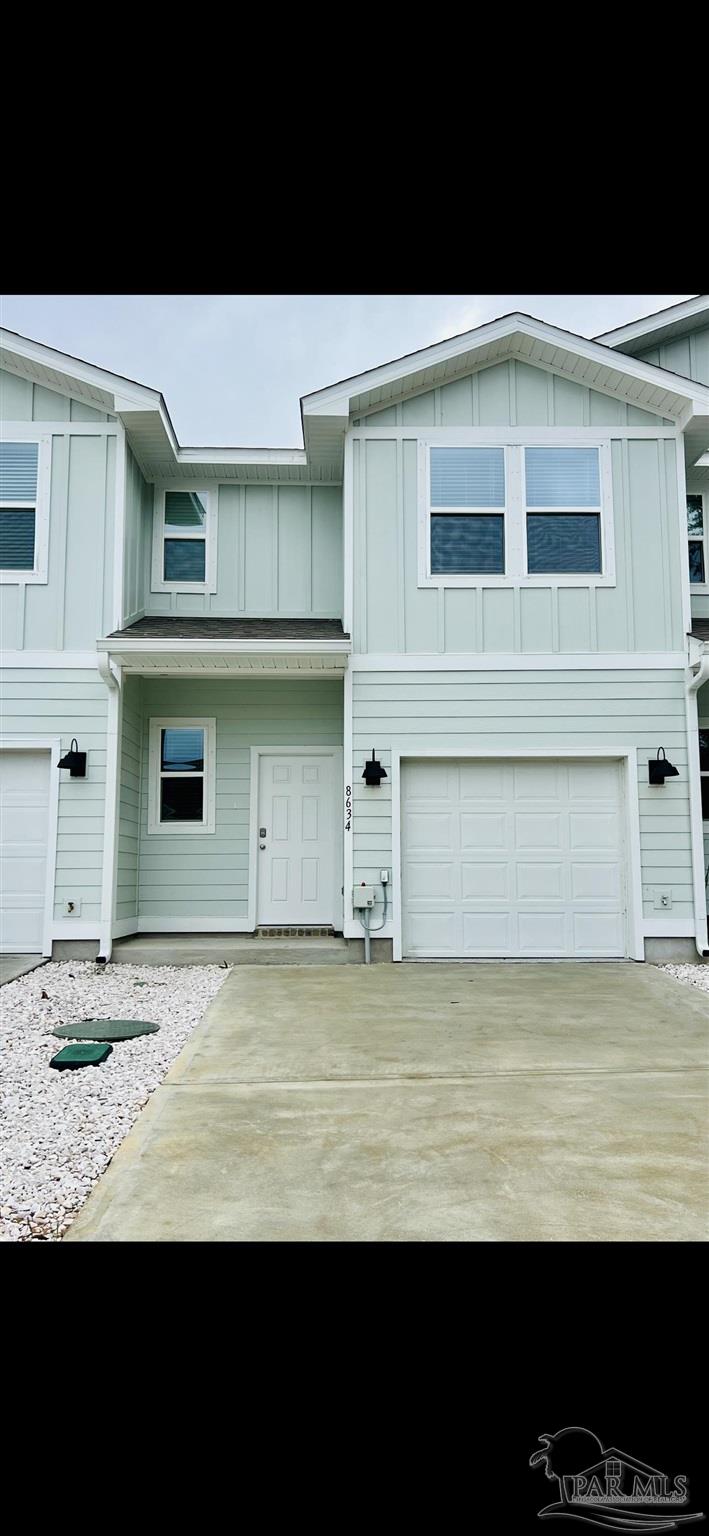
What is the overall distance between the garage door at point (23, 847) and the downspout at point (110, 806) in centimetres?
58

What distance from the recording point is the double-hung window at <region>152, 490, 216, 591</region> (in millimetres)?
9234

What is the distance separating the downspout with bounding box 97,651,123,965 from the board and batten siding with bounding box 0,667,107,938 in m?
0.05

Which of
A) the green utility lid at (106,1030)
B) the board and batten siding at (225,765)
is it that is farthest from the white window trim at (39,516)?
the green utility lid at (106,1030)

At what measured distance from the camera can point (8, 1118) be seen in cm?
371

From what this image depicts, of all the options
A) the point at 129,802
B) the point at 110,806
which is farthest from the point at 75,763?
the point at 129,802

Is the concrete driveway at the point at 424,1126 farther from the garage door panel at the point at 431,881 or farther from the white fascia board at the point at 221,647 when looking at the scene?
the white fascia board at the point at 221,647

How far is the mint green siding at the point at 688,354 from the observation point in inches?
388

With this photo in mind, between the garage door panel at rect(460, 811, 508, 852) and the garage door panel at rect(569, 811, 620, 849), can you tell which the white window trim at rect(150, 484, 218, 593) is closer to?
the garage door panel at rect(460, 811, 508, 852)

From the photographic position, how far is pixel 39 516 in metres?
8.16

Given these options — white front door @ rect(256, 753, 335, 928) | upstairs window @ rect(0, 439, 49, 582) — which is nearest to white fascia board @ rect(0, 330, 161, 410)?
upstairs window @ rect(0, 439, 49, 582)
